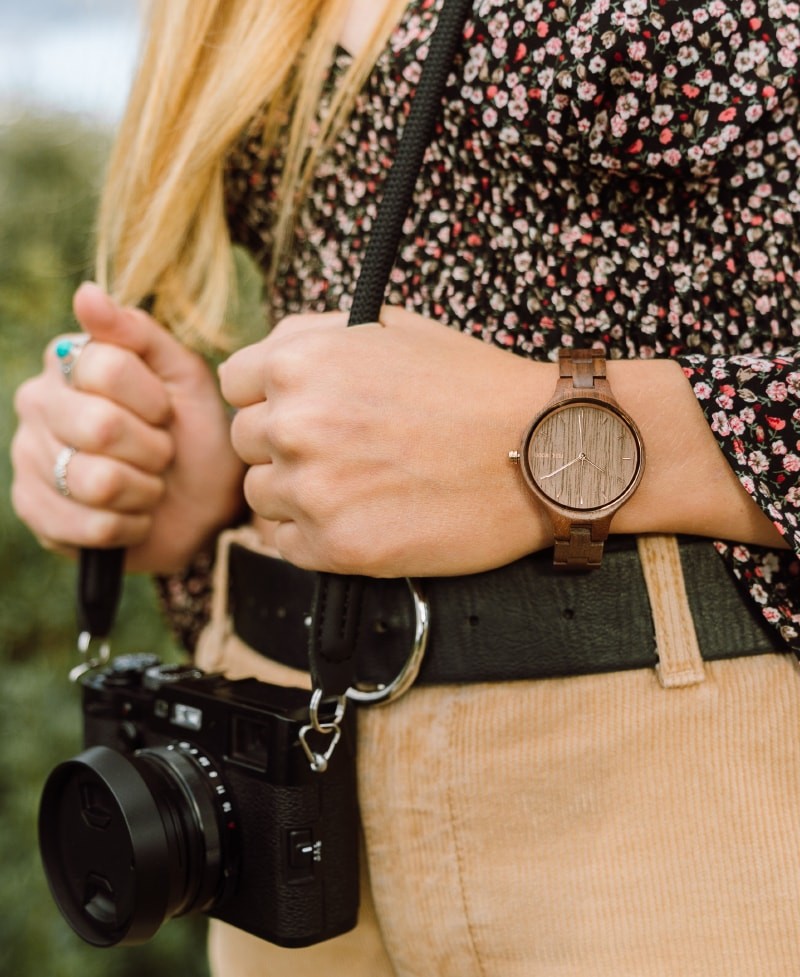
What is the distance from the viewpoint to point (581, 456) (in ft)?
2.22

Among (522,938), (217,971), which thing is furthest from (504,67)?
(217,971)

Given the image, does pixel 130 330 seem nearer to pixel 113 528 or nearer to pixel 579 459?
pixel 113 528

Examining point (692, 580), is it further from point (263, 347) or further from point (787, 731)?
point (263, 347)

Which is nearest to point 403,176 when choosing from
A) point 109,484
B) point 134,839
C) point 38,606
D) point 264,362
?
point 264,362

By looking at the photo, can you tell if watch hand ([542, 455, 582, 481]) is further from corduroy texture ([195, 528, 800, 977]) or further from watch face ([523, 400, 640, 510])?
corduroy texture ([195, 528, 800, 977])

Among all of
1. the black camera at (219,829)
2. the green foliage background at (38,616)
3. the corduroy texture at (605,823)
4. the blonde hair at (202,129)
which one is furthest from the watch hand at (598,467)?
the green foliage background at (38,616)

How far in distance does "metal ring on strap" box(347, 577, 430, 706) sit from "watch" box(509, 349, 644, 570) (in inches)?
4.2

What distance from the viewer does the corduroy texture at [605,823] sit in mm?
671

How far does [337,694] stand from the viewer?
0.72 meters

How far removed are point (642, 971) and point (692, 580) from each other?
260 millimetres

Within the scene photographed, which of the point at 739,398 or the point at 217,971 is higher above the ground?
the point at 739,398

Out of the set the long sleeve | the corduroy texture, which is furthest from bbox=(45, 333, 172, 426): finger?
the long sleeve

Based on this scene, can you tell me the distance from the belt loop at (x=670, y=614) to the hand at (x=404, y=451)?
0.24 feet

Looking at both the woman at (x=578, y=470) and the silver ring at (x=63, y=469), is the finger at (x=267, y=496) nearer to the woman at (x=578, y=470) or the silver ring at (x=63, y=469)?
the woman at (x=578, y=470)
